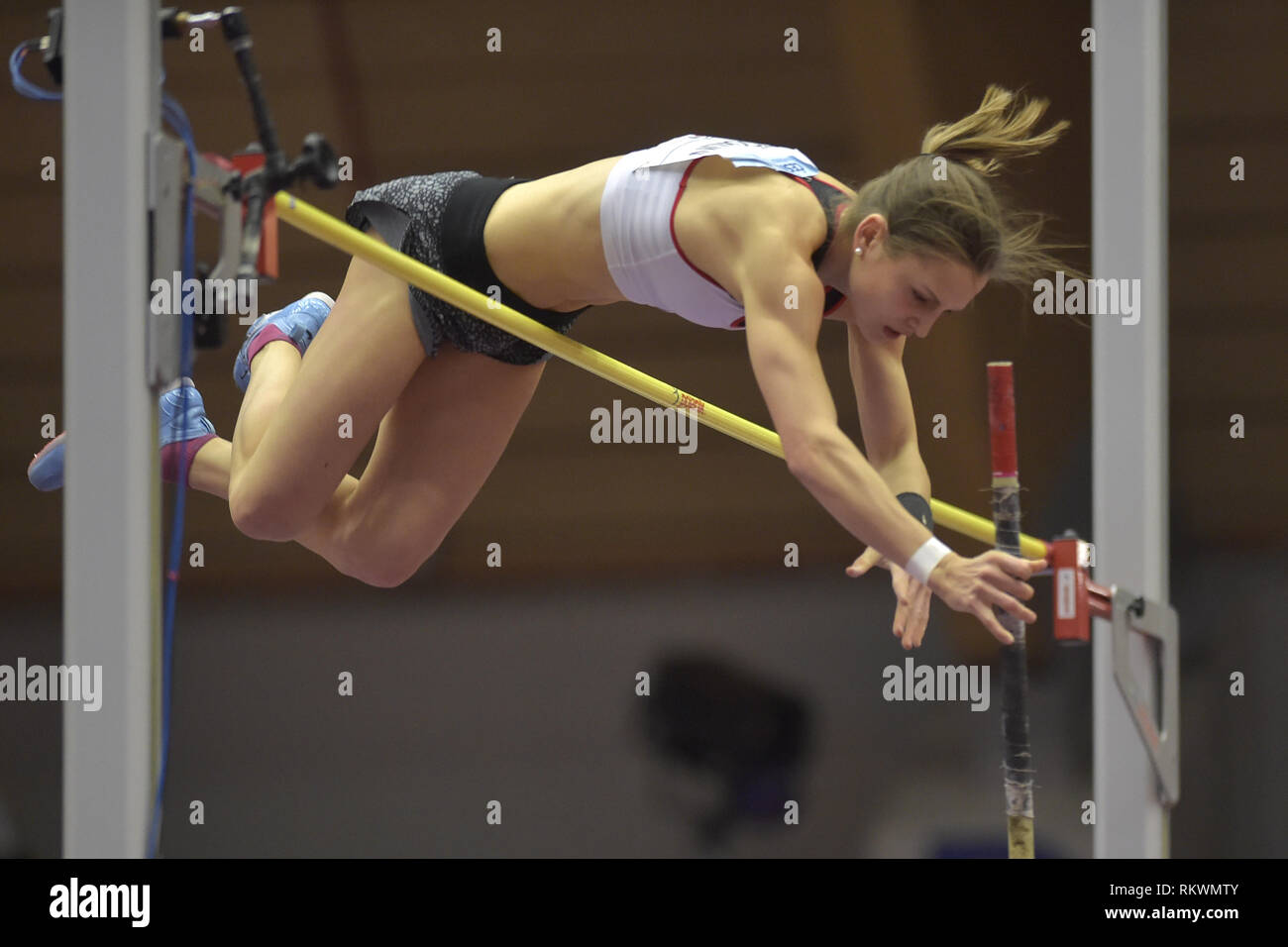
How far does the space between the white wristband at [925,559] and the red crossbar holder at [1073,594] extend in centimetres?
20

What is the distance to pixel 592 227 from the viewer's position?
6.76 feet

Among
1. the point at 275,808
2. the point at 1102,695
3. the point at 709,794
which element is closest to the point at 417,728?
the point at 275,808

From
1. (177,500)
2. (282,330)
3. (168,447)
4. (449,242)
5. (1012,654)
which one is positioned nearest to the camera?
(177,500)

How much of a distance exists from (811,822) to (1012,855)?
186cm

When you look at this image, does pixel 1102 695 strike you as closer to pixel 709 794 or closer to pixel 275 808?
pixel 709 794

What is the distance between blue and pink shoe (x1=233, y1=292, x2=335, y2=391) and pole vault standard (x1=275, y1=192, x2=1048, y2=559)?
0.46m

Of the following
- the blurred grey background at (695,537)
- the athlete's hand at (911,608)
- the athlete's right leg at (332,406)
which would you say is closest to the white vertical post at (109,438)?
the athlete's right leg at (332,406)

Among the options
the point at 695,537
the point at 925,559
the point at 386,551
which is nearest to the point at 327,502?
the point at 386,551

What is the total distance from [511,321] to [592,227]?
0.58 ft

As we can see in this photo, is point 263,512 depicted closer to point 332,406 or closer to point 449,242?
point 332,406

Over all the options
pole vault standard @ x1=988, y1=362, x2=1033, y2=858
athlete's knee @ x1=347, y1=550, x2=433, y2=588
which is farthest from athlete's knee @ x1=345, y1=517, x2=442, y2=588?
pole vault standard @ x1=988, y1=362, x2=1033, y2=858

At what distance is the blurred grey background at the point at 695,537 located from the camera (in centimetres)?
380

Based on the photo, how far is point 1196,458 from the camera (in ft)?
12.7

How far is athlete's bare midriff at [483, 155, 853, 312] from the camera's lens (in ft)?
6.32
